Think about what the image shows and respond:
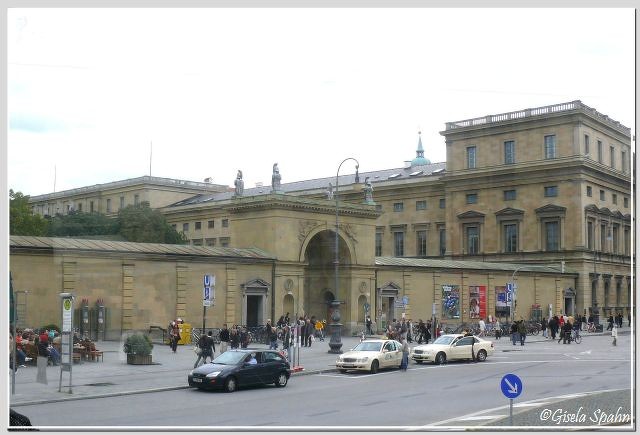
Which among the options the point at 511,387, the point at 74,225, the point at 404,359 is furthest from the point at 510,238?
the point at 511,387

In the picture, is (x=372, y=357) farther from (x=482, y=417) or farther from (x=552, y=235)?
(x=552, y=235)

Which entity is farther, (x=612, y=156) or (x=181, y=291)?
(x=612, y=156)

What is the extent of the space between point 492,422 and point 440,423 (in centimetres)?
125

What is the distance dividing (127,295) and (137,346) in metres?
8.67

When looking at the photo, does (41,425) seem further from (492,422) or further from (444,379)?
(444,379)

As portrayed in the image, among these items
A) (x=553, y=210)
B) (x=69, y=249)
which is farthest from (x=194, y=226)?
(x=69, y=249)

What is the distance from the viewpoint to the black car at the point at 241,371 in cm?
2741

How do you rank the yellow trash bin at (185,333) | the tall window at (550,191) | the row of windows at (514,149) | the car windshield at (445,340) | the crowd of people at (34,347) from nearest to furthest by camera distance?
the crowd of people at (34,347) → the car windshield at (445,340) → the yellow trash bin at (185,333) → the row of windows at (514,149) → the tall window at (550,191)

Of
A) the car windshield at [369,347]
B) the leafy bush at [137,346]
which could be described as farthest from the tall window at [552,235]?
the leafy bush at [137,346]

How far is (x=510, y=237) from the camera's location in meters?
83.8

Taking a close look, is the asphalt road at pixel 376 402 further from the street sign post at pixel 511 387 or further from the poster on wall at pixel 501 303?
the poster on wall at pixel 501 303

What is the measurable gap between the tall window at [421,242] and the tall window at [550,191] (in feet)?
53.8

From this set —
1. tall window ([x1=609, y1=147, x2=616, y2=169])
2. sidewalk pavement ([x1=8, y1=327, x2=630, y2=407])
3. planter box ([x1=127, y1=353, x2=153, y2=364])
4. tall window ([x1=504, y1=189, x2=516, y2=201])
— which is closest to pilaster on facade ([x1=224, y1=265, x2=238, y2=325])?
sidewalk pavement ([x1=8, y1=327, x2=630, y2=407])

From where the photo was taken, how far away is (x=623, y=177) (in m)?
46.3
